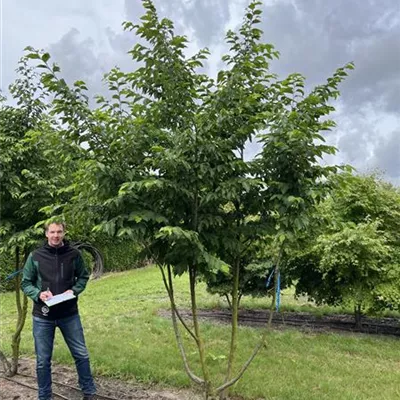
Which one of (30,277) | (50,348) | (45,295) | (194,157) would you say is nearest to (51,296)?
(45,295)

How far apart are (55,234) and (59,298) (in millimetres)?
557

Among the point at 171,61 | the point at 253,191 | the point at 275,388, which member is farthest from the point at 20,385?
the point at 171,61

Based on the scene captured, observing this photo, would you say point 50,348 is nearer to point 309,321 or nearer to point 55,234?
point 55,234

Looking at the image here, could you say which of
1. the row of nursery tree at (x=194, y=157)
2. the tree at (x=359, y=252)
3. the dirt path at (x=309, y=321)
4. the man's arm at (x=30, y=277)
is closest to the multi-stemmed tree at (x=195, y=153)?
the row of nursery tree at (x=194, y=157)

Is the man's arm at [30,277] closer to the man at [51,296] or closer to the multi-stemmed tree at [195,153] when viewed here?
the man at [51,296]

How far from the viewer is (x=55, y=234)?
12.5 feet

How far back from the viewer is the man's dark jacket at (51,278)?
3.85 metres

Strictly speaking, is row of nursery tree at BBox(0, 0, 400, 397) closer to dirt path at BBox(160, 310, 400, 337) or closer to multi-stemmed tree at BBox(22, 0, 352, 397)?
multi-stemmed tree at BBox(22, 0, 352, 397)

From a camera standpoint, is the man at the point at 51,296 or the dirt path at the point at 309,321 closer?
the man at the point at 51,296

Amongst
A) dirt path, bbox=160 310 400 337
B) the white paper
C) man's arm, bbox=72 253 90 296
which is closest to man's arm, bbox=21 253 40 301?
the white paper

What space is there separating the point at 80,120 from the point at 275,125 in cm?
153

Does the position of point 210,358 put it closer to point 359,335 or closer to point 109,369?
point 109,369

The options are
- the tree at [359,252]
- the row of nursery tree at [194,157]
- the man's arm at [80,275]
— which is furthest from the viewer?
the tree at [359,252]

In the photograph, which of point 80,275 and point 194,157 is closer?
point 194,157
